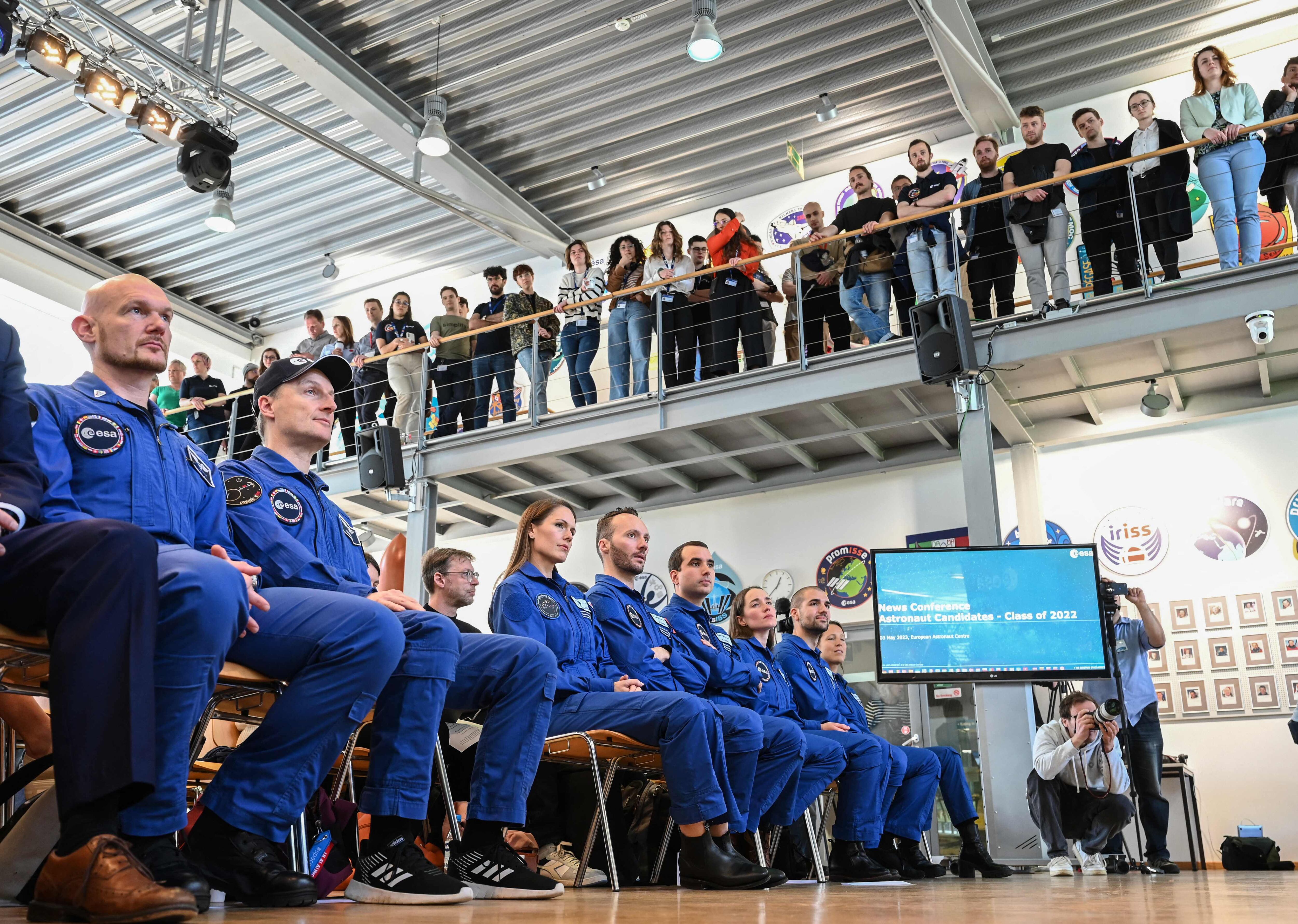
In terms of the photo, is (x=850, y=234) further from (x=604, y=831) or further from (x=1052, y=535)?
(x=604, y=831)

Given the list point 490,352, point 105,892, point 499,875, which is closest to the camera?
point 105,892

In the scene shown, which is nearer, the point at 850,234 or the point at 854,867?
the point at 854,867

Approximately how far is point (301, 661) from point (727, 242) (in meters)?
5.63

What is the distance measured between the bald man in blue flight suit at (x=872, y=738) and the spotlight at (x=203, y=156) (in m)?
4.96

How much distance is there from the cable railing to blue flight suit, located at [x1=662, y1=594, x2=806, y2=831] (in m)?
3.16

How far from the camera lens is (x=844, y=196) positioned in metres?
8.83

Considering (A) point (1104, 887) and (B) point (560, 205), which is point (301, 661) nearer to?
(A) point (1104, 887)

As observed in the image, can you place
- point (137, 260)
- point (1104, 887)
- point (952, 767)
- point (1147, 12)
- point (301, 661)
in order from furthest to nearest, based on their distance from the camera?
1. point (137, 260)
2. point (1147, 12)
3. point (952, 767)
4. point (1104, 887)
5. point (301, 661)

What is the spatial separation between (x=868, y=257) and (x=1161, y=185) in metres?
1.66

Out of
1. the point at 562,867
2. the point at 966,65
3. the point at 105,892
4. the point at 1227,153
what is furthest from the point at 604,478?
the point at 105,892

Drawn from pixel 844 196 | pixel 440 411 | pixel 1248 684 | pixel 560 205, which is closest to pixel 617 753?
pixel 1248 684

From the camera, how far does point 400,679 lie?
201cm

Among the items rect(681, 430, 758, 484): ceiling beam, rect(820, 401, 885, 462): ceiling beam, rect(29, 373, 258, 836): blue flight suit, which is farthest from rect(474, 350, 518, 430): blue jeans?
rect(29, 373, 258, 836): blue flight suit

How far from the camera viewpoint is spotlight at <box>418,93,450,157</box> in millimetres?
7359
